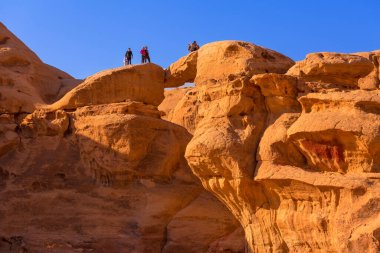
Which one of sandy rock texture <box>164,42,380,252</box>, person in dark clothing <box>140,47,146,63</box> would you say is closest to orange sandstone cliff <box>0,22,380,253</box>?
sandy rock texture <box>164,42,380,252</box>

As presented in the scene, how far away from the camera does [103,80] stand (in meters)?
16.5

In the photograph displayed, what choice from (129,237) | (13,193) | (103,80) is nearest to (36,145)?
(13,193)

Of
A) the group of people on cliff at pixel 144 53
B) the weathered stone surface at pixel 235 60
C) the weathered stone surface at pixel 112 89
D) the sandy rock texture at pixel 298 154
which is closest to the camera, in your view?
the sandy rock texture at pixel 298 154

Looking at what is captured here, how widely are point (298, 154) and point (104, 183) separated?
22.5 feet

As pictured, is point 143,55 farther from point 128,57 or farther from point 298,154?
point 298,154

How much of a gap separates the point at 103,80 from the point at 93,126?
6.25ft

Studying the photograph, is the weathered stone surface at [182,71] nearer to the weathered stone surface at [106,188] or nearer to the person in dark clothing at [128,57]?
the weathered stone surface at [106,188]

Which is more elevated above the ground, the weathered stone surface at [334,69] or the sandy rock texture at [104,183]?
the weathered stone surface at [334,69]

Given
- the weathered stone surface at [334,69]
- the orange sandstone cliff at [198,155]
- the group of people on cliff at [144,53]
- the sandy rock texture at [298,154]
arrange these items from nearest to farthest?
1. the sandy rock texture at [298,154]
2. the orange sandstone cliff at [198,155]
3. the weathered stone surface at [334,69]
4. the group of people on cliff at [144,53]

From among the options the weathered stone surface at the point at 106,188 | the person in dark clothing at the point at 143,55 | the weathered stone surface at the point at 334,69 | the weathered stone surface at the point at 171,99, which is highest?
the person in dark clothing at the point at 143,55

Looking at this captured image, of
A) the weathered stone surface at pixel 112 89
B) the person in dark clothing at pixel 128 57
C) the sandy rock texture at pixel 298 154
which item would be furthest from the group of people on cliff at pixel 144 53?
the sandy rock texture at pixel 298 154

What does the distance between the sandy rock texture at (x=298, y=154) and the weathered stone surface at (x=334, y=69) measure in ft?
0.06

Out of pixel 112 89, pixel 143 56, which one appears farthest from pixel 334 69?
pixel 143 56

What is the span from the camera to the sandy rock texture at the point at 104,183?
13.8m
